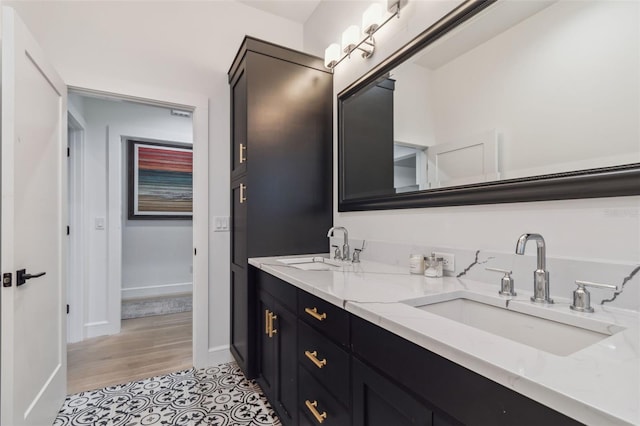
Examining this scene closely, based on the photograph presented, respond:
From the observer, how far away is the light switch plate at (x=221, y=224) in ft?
7.73

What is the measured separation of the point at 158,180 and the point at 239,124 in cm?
255

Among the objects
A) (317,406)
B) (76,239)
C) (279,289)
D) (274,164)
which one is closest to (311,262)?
(279,289)

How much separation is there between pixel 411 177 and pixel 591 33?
2.72 feet

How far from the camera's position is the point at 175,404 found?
1796 millimetres

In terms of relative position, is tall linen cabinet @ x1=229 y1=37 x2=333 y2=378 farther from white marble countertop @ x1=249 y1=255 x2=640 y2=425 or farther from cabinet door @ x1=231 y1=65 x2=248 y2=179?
white marble countertop @ x1=249 y1=255 x2=640 y2=425

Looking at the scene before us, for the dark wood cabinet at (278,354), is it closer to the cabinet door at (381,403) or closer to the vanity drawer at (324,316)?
the vanity drawer at (324,316)

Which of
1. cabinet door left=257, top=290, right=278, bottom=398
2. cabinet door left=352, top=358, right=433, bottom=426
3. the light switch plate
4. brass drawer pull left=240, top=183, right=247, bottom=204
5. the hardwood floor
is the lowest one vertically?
the hardwood floor

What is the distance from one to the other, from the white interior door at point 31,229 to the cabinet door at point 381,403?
138cm

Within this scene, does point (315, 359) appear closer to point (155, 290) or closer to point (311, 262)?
point (311, 262)

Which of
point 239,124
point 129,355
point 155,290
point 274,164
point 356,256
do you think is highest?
point 239,124

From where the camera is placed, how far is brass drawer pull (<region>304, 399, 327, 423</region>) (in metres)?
1.11

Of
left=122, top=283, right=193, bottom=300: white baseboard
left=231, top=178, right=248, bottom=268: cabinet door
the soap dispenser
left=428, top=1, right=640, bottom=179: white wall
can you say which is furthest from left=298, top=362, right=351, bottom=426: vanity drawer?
left=122, top=283, right=193, bottom=300: white baseboard

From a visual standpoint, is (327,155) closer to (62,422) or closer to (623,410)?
(623,410)

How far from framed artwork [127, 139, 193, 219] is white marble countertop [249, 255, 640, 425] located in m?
3.73
